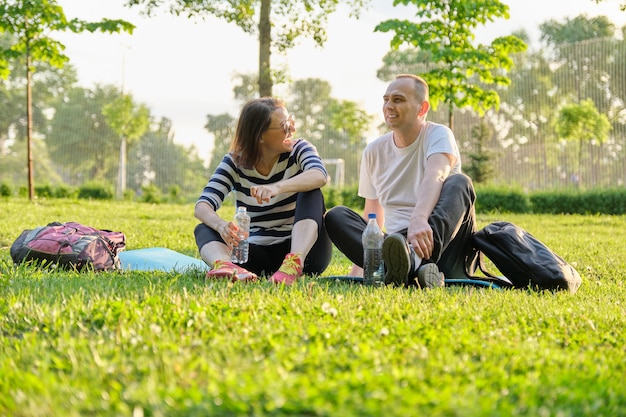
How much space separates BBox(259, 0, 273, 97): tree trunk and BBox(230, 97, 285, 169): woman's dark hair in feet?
30.0

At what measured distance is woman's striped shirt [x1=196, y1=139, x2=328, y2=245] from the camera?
4.79 meters

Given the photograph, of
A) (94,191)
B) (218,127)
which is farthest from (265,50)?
(218,127)

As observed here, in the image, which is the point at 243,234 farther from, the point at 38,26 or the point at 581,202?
the point at 581,202

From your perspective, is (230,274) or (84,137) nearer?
(230,274)

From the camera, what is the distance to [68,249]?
15.9 feet

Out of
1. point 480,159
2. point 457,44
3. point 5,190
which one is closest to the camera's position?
point 457,44

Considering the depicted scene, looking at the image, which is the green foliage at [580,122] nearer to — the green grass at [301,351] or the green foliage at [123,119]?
the green foliage at [123,119]

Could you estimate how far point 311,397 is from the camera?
1846 mm

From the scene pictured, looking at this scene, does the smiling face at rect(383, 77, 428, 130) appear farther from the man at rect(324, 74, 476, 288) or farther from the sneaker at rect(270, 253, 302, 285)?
the sneaker at rect(270, 253, 302, 285)

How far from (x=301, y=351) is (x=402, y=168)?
8.63ft

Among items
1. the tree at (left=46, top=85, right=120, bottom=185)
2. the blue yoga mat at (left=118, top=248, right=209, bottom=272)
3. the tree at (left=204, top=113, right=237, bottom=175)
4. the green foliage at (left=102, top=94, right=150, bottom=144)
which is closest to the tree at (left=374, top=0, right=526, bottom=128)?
the blue yoga mat at (left=118, top=248, right=209, bottom=272)

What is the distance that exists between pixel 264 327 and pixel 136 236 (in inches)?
224

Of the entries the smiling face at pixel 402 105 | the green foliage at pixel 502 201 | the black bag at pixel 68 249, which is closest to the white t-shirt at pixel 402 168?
the smiling face at pixel 402 105

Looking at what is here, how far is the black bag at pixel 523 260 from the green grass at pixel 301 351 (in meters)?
0.23
